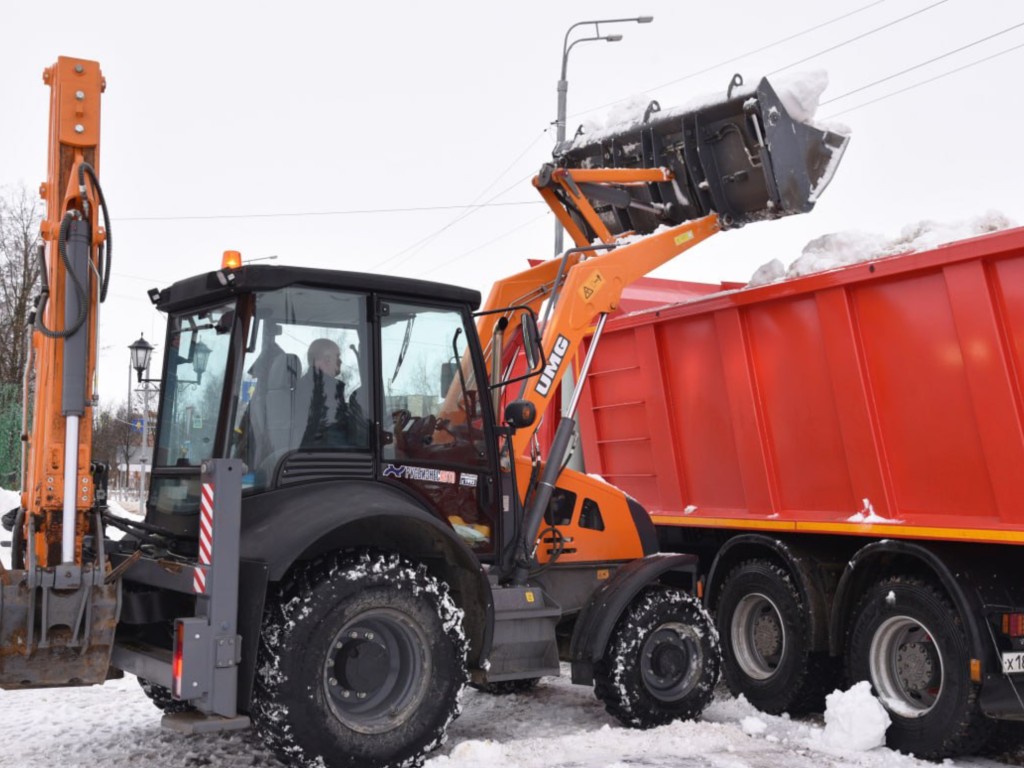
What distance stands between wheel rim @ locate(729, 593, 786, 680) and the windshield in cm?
365

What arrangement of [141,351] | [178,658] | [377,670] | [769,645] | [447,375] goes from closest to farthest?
[178,658] → [377,670] → [447,375] → [769,645] → [141,351]

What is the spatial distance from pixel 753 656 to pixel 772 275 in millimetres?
2444

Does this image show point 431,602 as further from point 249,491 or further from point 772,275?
point 772,275

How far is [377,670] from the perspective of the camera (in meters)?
4.85

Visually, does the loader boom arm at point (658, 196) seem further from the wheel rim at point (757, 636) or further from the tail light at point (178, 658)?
the tail light at point (178, 658)

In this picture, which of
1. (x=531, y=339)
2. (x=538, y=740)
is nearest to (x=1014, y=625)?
(x=538, y=740)

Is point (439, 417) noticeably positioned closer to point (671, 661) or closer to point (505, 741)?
point (505, 741)

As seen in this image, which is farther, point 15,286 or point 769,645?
point 15,286

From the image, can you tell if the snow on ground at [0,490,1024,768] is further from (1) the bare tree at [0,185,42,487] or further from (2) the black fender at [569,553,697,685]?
(1) the bare tree at [0,185,42,487]

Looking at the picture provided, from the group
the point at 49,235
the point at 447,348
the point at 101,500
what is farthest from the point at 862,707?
the point at 49,235

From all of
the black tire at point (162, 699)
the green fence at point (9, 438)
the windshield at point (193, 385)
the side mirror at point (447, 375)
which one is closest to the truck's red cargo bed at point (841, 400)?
the side mirror at point (447, 375)

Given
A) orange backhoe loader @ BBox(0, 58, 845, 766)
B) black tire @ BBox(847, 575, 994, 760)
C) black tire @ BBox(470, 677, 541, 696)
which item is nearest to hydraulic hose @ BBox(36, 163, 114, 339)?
orange backhoe loader @ BBox(0, 58, 845, 766)

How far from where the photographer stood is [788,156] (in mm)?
6859

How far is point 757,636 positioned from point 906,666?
126 cm
